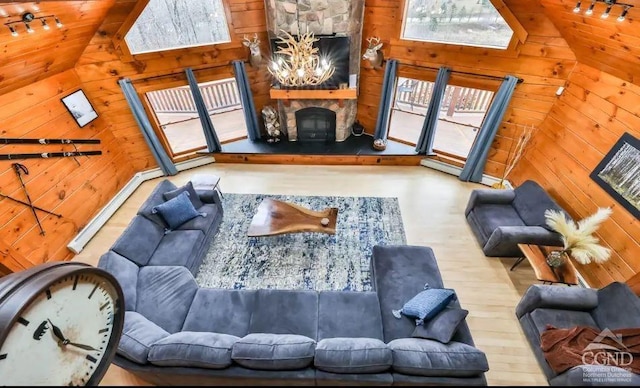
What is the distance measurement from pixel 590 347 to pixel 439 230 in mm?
2189

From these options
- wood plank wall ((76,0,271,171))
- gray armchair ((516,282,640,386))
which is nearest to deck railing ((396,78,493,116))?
wood plank wall ((76,0,271,171))

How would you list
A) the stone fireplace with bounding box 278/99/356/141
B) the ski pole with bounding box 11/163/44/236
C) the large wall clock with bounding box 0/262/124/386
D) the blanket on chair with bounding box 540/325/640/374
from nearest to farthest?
the large wall clock with bounding box 0/262/124/386 < the blanket on chair with bounding box 540/325/640/374 < the ski pole with bounding box 11/163/44/236 < the stone fireplace with bounding box 278/99/356/141

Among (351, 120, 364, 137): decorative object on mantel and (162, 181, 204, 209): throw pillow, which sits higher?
(162, 181, 204, 209): throw pillow

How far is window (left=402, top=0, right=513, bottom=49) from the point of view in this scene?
4.52 m

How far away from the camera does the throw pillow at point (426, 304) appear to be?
2.74 m

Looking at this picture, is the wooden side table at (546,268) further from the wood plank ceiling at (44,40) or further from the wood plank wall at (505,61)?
the wood plank ceiling at (44,40)

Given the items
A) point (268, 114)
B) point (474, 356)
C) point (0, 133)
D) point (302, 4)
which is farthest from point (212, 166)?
point (474, 356)

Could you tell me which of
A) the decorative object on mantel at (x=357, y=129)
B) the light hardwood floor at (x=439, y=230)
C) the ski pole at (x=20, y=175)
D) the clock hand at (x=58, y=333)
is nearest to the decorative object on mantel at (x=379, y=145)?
the light hardwood floor at (x=439, y=230)

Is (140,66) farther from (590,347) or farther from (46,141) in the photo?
(590,347)

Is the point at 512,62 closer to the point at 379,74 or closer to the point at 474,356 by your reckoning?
the point at 379,74

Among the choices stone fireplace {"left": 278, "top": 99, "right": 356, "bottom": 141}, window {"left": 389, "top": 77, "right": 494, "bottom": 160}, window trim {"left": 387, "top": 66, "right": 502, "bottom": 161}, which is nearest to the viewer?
window trim {"left": 387, "top": 66, "right": 502, "bottom": 161}

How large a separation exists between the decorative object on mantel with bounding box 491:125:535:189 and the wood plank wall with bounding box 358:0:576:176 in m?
0.08

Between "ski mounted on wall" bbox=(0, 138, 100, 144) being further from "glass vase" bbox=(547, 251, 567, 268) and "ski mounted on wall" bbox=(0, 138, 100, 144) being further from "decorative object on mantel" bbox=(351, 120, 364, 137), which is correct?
"glass vase" bbox=(547, 251, 567, 268)

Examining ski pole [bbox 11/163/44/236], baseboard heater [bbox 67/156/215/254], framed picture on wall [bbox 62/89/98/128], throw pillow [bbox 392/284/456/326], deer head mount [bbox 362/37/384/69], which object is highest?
deer head mount [bbox 362/37/384/69]
